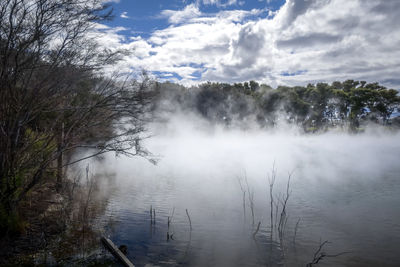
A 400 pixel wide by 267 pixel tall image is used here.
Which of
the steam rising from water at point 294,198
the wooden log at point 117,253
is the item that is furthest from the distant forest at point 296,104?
the wooden log at point 117,253

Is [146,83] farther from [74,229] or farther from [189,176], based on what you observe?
[189,176]

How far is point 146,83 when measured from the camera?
860 centimetres

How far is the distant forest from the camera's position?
44156mm

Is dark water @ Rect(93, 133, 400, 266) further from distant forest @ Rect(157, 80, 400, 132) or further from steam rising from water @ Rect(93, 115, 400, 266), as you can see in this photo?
distant forest @ Rect(157, 80, 400, 132)

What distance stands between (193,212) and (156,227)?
1773 mm

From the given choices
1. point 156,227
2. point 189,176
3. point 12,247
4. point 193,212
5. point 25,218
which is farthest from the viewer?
point 189,176

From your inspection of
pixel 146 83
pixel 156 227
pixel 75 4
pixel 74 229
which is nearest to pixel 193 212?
pixel 156 227

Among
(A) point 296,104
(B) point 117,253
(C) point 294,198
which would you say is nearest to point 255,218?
(C) point 294,198

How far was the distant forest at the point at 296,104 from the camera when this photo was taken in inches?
1738

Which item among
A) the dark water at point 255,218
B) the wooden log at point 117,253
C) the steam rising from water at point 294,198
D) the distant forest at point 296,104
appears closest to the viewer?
the wooden log at point 117,253

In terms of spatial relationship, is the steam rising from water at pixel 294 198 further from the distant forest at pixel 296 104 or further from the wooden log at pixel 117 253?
the distant forest at pixel 296 104

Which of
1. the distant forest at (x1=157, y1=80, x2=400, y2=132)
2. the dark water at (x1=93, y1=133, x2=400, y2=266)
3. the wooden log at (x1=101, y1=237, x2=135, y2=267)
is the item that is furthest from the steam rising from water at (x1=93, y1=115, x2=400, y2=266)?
the distant forest at (x1=157, y1=80, x2=400, y2=132)

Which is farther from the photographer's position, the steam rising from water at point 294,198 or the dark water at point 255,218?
the steam rising from water at point 294,198

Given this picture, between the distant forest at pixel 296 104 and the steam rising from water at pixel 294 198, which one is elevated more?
the distant forest at pixel 296 104
